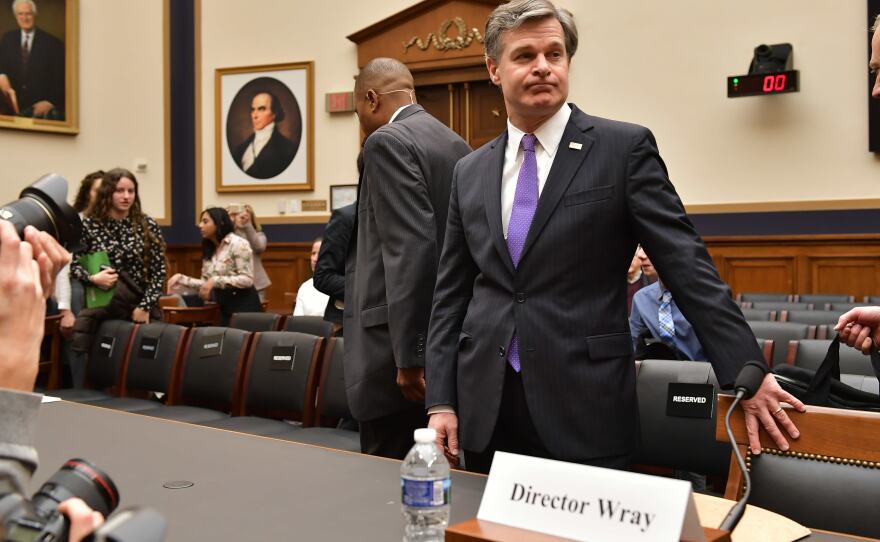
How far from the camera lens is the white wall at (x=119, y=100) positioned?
10422mm

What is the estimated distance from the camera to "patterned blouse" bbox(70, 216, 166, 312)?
521 centimetres

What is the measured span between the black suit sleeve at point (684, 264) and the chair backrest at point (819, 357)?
1.71 m

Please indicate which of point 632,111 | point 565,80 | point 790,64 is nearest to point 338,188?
point 632,111

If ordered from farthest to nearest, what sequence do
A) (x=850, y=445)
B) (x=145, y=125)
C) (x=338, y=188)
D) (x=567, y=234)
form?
(x=145, y=125) → (x=338, y=188) → (x=567, y=234) → (x=850, y=445)

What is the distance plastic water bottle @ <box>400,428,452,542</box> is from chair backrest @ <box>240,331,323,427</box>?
8.02 ft

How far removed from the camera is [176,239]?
10875mm

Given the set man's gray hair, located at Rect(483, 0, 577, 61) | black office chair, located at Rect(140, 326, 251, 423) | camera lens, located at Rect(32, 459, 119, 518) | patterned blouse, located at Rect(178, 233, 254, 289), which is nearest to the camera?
camera lens, located at Rect(32, 459, 119, 518)

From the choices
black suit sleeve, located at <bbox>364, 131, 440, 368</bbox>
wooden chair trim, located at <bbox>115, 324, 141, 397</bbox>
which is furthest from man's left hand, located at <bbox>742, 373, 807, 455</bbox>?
wooden chair trim, located at <bbox>115, 324, 141, 397</bbox>

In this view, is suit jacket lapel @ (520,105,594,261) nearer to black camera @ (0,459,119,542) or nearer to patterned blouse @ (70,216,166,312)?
black camera @ (0,459,119,542)

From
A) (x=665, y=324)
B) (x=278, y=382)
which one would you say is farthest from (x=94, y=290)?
(x=665, y=324)

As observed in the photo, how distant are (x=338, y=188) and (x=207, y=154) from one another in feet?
6.14

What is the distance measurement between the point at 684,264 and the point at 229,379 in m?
2.74

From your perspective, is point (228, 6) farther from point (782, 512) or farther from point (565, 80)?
point (782, 512)

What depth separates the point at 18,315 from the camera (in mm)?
944
